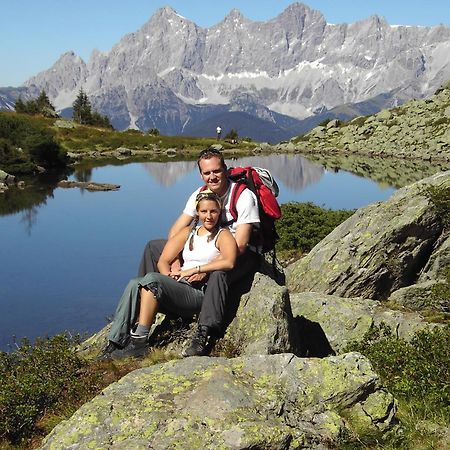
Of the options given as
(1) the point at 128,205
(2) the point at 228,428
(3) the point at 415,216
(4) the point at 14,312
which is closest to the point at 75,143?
(1) the point at 128,205

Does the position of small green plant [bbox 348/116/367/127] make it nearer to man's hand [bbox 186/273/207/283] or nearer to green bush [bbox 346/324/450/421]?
green bush [bbox 346/324/450/421]

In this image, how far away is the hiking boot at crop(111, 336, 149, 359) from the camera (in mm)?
9070

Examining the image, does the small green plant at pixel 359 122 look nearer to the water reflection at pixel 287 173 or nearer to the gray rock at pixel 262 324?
the water reflection at pixel 287 173

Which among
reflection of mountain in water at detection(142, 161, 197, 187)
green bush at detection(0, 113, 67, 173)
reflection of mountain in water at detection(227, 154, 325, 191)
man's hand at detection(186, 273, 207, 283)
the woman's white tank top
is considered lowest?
reflection of mountain in water at detection(142, 161, 197, 187)

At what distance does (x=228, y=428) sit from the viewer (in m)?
5.21

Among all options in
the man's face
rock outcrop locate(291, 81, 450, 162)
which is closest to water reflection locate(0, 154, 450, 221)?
rock outcrop locate(291, 81, 450, 162)

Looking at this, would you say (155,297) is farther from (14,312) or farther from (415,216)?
(14,312)

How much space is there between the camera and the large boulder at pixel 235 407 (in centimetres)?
518

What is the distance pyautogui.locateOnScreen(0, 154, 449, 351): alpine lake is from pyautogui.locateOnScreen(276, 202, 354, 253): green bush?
798cm

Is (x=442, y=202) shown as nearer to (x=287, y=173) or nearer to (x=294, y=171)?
(x=287, y=173)

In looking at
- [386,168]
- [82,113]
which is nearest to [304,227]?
[386,168]

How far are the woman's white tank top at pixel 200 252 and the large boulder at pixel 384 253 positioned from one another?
5421mm

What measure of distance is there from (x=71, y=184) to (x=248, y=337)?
185 ft

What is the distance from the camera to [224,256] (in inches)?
355
